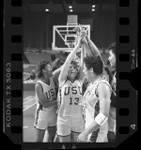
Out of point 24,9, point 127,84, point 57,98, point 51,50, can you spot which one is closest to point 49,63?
point 51,50

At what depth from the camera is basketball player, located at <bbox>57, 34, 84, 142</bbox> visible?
2.46 m

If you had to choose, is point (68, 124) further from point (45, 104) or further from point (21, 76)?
point (21, 76)

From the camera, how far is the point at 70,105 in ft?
8.08

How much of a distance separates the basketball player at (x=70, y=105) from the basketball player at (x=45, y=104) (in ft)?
0.17

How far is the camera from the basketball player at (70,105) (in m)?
2.46

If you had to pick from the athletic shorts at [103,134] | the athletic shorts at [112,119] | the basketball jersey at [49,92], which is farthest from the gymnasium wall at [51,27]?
the athletic shorts at [103,134]

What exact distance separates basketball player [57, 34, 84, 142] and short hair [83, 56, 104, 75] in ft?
0.28

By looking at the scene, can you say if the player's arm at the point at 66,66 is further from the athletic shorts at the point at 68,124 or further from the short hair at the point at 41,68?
the athletic shorts at the point at 68,124

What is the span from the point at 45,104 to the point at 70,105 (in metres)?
0.20

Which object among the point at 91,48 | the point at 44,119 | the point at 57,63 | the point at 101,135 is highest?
the point at 91,48

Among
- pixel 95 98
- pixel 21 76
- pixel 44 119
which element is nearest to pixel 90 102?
pixel 95 98

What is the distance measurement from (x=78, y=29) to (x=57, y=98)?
1.91 ft

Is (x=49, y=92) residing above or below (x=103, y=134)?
above

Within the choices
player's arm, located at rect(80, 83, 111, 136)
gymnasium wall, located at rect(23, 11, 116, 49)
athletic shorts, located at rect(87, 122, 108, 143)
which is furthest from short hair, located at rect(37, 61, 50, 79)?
athletic shorts, located at rect(87, 122, 108, 143)
